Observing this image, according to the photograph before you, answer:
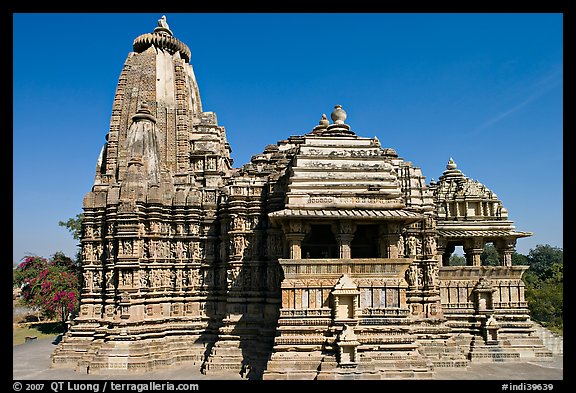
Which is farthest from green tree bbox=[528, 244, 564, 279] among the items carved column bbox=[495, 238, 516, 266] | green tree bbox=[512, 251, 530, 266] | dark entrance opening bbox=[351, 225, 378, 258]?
dark entrance opening bbox=[351, 225, 378, 258]

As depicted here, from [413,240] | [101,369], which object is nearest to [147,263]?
[101,369]

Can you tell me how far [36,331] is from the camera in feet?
103

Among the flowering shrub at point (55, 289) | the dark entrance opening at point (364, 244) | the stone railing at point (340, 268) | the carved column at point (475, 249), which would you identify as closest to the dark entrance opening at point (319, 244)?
the dark entrance opening at point (364, 244)

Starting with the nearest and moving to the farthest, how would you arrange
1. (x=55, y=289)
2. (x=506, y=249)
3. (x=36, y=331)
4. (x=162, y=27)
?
(x=506, y=249) → (x=162, y=27) → (x=36, y=331) → (x=55, y=289)

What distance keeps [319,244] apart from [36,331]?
23093 millimetres

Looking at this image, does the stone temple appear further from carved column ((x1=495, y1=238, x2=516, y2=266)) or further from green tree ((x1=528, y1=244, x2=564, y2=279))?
green tree ((x1=528, y1=244, x2=564, y2=279))

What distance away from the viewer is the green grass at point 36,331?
2864 cm

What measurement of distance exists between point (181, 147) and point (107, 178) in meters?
3.53

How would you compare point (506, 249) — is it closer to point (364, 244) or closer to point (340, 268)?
point (364, 244)

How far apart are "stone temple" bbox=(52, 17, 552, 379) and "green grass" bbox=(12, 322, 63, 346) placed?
1217 cm

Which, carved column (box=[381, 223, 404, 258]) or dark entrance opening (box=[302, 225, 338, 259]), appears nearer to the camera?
carved column (box=[381, 223, 404, 258])

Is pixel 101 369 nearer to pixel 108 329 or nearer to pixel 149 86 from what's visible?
pixel 108 329

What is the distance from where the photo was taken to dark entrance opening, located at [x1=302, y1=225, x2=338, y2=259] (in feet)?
60.0

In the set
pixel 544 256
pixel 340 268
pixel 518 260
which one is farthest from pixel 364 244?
pixel 544 256
